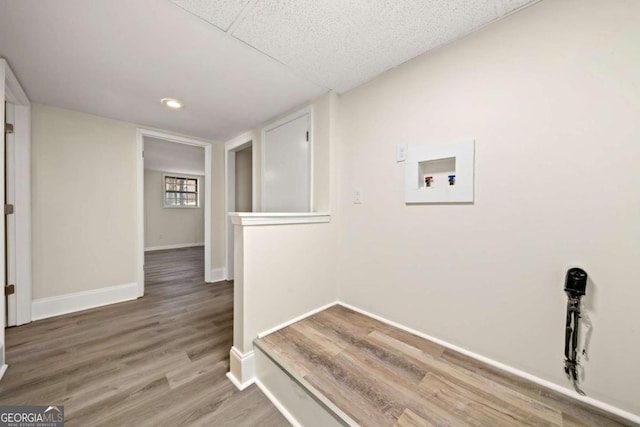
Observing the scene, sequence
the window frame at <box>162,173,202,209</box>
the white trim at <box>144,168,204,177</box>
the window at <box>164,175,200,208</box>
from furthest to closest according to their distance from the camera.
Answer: the window at <box>164,175,200,208</box>, the window frame at <box>162,173,202,209</box>, the white trim at <box>144,168,204,177</box>

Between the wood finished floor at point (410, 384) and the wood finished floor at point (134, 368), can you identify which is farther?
the wood finished floor at point (134, 368)

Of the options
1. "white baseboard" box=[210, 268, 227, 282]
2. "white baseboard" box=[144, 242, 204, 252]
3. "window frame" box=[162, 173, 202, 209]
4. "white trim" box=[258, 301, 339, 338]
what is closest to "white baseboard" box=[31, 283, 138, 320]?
"white baseboard" box=[210, 268, 227, 282]

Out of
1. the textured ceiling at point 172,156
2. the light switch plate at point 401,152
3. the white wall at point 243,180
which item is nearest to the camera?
the light switch plate at point 401,152

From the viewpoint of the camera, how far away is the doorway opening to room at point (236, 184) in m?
3.53

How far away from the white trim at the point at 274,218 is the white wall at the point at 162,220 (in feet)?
16.3

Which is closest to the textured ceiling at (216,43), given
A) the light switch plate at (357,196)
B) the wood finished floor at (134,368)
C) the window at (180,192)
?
the light switch plate at (357,196)

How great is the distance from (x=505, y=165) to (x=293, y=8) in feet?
4.71

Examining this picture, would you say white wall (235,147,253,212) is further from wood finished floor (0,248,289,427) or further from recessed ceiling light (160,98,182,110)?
wood finished floor (0,248,289,427)

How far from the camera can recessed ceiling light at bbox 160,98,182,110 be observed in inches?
85.0

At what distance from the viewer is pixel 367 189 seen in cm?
188

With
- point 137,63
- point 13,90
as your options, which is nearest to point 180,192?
point 13,90

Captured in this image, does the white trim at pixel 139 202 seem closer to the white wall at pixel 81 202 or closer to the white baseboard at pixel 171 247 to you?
the white wall at pixel 81 202

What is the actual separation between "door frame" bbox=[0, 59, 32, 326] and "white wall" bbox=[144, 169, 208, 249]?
3.76 metres

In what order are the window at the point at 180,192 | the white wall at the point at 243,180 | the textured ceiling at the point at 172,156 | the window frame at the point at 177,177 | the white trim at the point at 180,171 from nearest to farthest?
1. the white wall at the point at 243,180
2. the textured ceiling at the point at 172,156
3. the white trim at the point at 180,171
4. the window frame at the point at 177,177
5. the window at the point at 180,192
